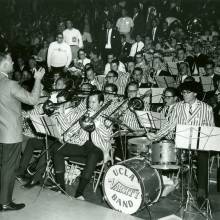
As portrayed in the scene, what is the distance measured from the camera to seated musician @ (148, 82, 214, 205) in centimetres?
561

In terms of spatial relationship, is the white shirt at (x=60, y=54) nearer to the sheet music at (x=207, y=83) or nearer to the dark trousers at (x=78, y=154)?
the sheet music at (x=207, y=83)

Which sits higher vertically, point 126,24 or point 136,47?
point 126,24

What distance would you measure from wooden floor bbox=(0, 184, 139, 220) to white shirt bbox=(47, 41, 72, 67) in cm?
747

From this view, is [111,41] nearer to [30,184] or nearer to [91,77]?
[91,77]

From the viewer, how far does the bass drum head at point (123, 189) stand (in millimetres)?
4973

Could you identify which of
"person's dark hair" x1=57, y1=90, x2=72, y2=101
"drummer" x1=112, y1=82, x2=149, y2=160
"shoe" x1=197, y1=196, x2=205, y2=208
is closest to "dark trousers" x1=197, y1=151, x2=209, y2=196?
"shoe" x1=197, y1=196, x2=205, y2=208

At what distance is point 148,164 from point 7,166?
67.6 inches

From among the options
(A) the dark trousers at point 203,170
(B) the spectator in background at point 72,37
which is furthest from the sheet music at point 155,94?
(B) the spectator in background at point 72,37

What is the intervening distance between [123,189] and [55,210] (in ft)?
2.89

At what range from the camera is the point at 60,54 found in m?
12.6

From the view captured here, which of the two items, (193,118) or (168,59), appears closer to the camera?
(193,118)

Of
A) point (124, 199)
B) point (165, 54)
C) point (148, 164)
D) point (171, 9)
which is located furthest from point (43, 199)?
point (171, 9)

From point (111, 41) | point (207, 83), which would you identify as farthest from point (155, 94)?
point (111, 41)

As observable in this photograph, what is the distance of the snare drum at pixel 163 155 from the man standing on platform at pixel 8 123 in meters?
1.66
